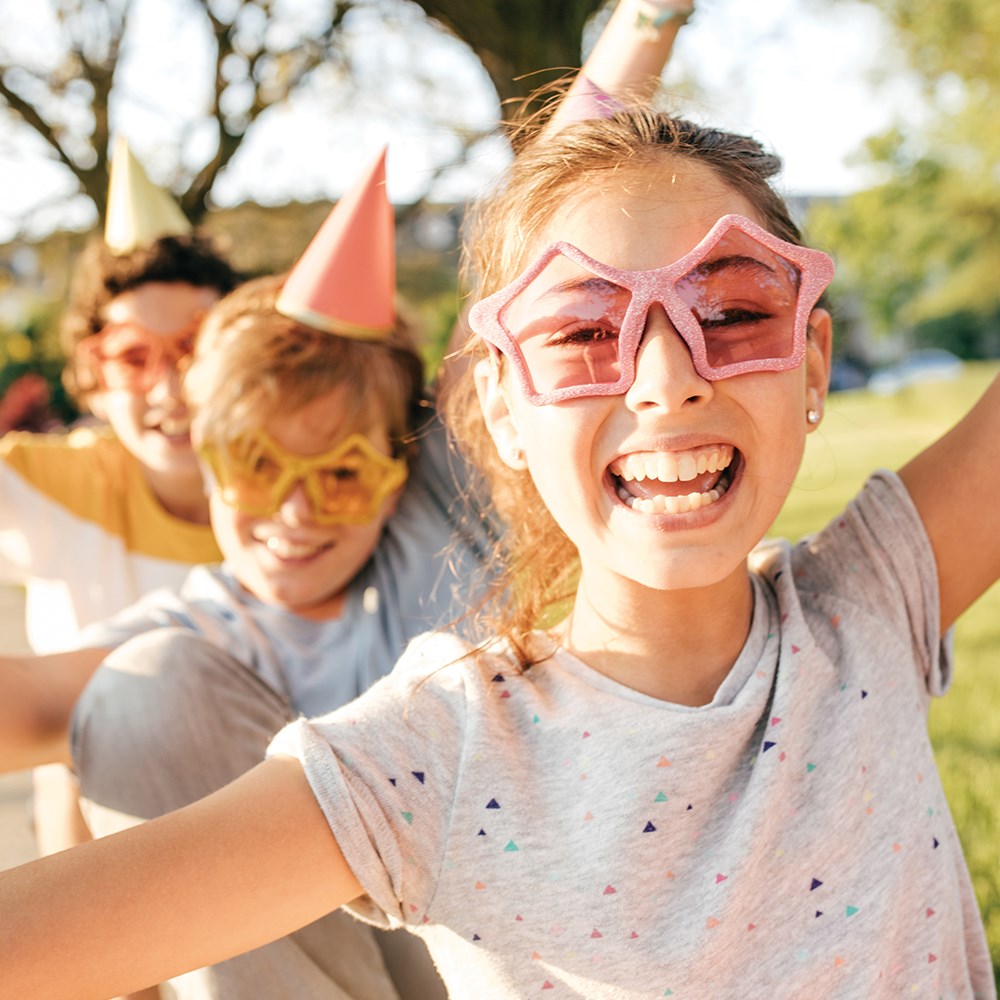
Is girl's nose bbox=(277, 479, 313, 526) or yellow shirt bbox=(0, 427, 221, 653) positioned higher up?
girl's nose bbox=(277, 479, 313, 526)

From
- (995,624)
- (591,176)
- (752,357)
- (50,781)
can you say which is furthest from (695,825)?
(995,624)

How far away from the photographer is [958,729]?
4.15 metres

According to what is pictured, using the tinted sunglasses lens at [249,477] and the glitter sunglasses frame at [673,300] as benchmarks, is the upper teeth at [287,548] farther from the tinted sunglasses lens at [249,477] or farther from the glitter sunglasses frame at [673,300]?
the glitter sunglasses frame at [673,300]

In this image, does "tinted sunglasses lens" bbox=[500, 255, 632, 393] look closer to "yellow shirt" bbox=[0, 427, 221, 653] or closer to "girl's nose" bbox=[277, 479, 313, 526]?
"girl's nose" bbox=[277, 479, 313, 526]

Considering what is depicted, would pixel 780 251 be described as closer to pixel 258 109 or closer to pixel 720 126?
pixel 720 126

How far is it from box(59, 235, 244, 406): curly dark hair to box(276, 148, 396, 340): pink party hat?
960 millimetres

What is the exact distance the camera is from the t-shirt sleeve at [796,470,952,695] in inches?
70.9

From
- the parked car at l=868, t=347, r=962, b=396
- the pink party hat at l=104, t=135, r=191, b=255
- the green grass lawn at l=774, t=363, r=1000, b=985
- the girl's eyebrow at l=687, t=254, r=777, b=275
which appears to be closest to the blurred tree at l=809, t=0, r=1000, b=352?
the parked car at l=868, t=347, r=962, b=396

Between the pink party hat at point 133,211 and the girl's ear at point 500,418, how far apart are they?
221cm

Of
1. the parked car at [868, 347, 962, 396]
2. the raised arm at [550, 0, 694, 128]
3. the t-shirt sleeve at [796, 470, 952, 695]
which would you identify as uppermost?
the raised arm at [550, 0, 694, 128]

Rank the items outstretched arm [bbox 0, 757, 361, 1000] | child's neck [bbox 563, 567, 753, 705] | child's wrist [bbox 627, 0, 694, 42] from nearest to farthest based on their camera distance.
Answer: outstretched arm [bbox 0, 757, 361, 1000] < child's neck [bbox 563, 567, 753, 705] < child's wrist [bbox 627, 0, 694, 42]

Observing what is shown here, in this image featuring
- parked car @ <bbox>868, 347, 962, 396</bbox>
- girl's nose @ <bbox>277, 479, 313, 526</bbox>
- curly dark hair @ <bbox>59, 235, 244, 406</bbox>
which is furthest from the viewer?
parked car @ <bbox>868, 347, 962, 396</bbox>

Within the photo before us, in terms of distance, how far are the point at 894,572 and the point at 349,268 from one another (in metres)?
1.44

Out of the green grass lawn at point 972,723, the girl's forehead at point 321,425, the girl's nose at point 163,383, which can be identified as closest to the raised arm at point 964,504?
the green grass lawn at point 972,723
